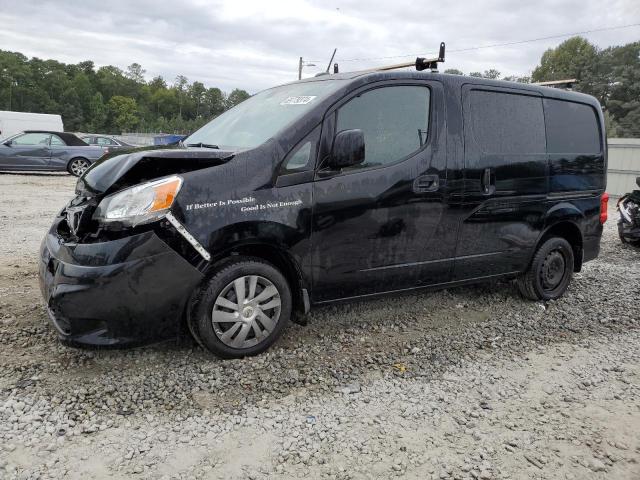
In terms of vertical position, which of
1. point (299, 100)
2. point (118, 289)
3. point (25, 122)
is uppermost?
point (25, 122)

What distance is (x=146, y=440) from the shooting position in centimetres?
254

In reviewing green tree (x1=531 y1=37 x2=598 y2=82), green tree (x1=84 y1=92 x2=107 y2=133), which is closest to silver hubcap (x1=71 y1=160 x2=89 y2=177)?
green tree (x1=531 y1=37 x2=598 y2=82)

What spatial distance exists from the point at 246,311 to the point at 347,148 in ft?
4.12

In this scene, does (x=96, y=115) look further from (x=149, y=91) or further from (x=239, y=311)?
(x=239, y=311)

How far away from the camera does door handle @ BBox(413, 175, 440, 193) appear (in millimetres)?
3805

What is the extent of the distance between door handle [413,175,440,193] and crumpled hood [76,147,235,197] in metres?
1.42

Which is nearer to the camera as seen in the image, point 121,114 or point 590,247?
point 590,247

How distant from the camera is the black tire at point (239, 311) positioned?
315cm

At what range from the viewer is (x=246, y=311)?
3.29 metres

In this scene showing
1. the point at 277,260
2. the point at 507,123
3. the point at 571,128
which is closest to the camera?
the point at 277,260

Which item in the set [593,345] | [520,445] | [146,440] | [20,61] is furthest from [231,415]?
[20,61]

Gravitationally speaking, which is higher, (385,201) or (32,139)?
(32,139)

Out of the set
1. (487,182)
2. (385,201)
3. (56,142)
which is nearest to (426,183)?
(385,201)

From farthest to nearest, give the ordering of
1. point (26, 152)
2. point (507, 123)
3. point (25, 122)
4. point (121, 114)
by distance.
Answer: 1. point (121, 114)
2. point (25, 122)
3. point (26, 152)
4. point (507, 123)
